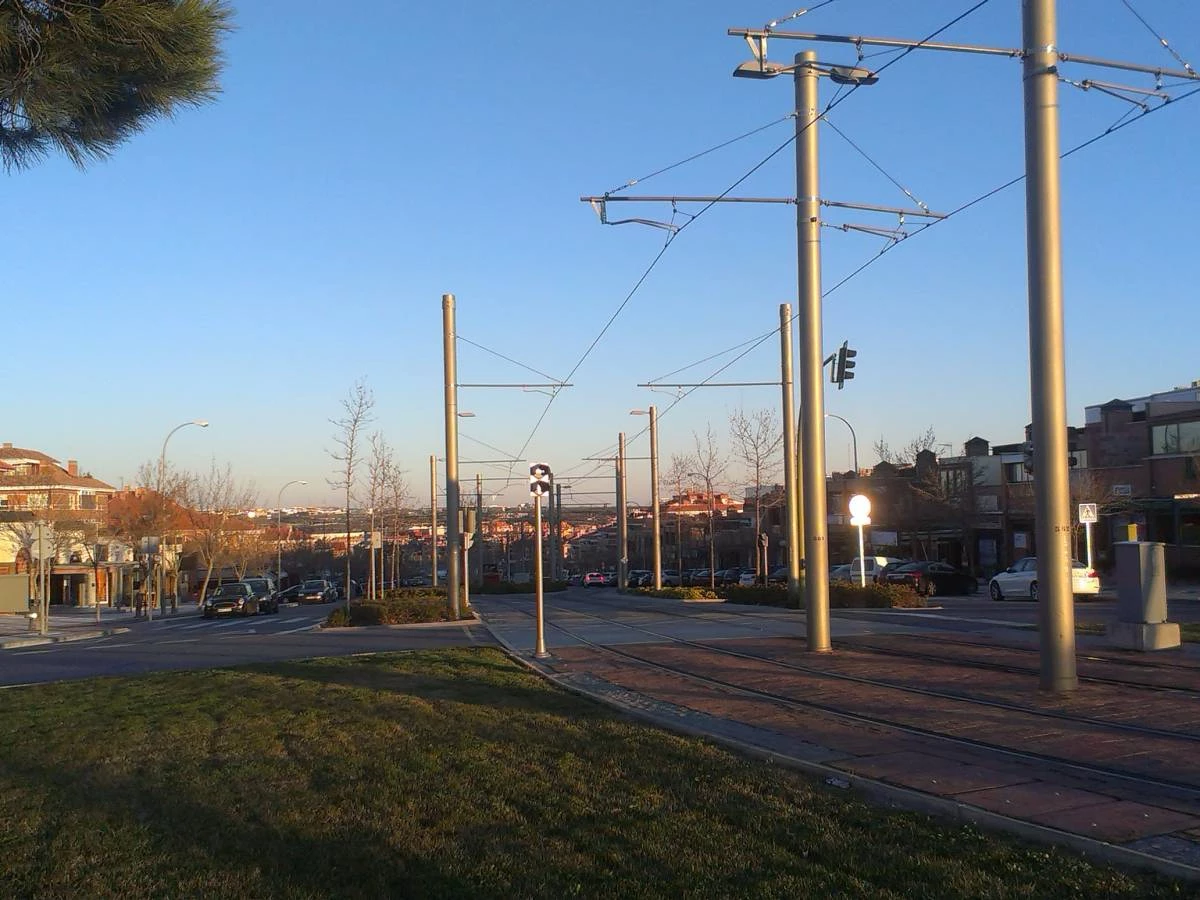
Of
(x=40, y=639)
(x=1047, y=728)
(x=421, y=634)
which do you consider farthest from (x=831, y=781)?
(x=40, y=639)

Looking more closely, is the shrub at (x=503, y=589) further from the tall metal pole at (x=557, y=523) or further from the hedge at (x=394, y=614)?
the hedge at (x=394, y=614)

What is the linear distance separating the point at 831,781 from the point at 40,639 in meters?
28.9

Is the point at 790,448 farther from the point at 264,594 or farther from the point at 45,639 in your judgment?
the point at 264,594

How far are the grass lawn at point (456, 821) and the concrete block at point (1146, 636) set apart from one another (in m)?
8.30

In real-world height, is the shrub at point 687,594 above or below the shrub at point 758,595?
below

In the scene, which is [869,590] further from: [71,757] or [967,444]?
[967,444]

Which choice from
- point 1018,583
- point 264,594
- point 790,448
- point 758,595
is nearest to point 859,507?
point 790,448

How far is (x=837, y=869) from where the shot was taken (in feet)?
17.5

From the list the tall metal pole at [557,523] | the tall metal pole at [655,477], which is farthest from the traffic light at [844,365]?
the tall metal pole at [557,523]

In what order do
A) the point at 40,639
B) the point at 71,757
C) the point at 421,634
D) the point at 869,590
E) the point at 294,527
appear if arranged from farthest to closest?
the point at 294,527 → the point at 40,639 → the point at 869,590 → the point at 421,634 → the point at 71,757

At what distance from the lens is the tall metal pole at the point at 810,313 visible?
607 inches

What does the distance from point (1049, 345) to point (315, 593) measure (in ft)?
179

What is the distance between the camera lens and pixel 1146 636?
579 inches

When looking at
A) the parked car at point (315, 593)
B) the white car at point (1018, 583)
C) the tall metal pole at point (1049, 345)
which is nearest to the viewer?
the tall metal pole at point (1049, 345)
